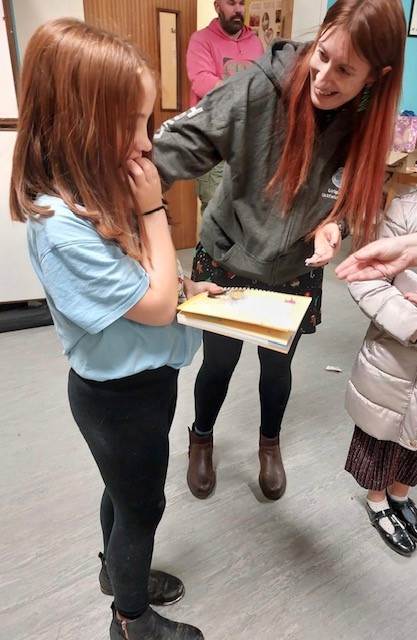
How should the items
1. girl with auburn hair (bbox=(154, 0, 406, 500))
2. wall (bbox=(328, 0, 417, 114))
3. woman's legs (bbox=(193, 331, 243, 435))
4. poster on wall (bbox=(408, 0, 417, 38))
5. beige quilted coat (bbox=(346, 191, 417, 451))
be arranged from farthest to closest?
1. wall (bbox=(328, 0, 417, 114))
2. poster on wall (bbox=(408, 0, 417, 38))
3. woman's legs (bbox=(193, 331, 243, 435))
4. beige quilted coat (bbox=(346, 191, 417, 451))
5. girl with auburn hair (bbox=(154, 0, 406, 500))

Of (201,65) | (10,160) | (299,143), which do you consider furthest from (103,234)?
(201,65)

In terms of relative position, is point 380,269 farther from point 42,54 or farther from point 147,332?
point 42,54

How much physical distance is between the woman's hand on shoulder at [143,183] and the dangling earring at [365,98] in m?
0.49

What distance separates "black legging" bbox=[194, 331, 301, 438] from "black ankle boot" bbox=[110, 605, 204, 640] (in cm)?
53

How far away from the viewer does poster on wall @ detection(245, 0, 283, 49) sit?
9.85 ft

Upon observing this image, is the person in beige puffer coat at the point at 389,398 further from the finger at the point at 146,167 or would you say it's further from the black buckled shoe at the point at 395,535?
the finger at the point at 146,167

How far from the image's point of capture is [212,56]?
2.60 meters

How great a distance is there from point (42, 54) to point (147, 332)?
1.30ft

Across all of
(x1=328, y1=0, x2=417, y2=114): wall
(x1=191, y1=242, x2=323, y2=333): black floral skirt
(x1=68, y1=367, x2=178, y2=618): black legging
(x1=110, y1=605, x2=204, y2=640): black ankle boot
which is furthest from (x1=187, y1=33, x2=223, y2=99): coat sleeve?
(x1=110, y1=605, x2=204, y2=640): black ankle boot

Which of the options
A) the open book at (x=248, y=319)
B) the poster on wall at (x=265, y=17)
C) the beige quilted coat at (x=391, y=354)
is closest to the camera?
the open book at (x=248, y=319)

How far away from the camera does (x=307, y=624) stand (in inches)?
42.4

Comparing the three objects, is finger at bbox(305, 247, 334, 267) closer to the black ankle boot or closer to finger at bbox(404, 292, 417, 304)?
finger at bbox(404, 292, 417, 304)

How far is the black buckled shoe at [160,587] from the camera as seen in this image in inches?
43.8

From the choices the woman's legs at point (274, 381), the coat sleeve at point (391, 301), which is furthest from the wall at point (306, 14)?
the woman's legs at point (274, 381)
